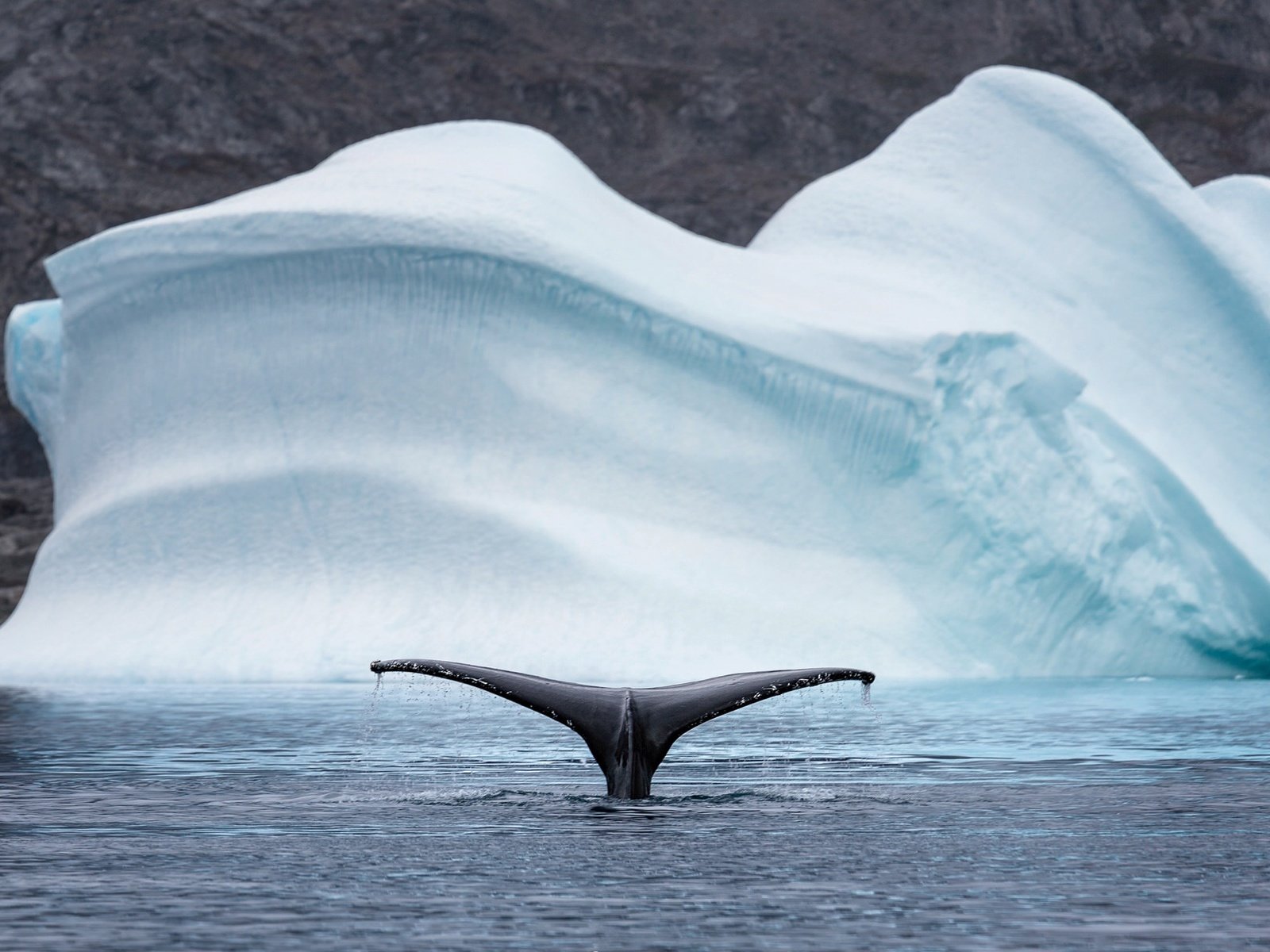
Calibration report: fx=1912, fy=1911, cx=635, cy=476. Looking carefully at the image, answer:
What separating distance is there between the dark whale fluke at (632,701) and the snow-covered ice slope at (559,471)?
14093mm

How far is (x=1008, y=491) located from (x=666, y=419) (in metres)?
5.02

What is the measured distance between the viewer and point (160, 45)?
93625 millimetres

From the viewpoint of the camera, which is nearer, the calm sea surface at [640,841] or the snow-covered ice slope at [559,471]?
the calm sea surface at [640,841]

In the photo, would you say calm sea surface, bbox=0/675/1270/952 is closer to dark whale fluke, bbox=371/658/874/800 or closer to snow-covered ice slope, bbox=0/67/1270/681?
dark whale fluke, bbox=371/658/874/800

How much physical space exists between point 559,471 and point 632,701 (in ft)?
55.1

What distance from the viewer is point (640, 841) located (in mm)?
8914

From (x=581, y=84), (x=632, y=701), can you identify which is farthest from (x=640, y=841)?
(x=581, y=84)

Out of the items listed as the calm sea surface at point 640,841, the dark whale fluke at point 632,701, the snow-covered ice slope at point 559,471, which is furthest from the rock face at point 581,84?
the dark whale fluke at point 632,701

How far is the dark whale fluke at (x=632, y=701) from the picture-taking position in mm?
10266

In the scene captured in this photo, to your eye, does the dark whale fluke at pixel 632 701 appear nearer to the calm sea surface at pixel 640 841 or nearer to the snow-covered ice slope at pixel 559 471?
the calm sea surface at pixel 640 841

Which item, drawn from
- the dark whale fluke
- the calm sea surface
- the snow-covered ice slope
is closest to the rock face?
the snow-covered ice slope

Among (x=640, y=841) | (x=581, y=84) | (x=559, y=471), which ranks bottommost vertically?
(x=640, y=841)

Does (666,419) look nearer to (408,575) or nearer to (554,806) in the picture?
(408,575)

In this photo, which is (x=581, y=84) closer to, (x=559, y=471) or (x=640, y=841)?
(x=559, y=471)
